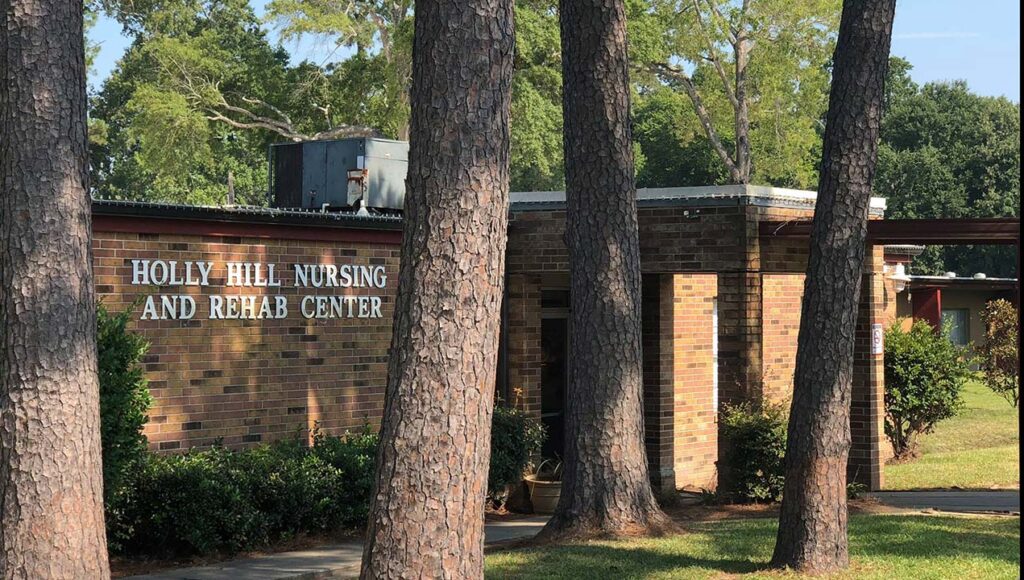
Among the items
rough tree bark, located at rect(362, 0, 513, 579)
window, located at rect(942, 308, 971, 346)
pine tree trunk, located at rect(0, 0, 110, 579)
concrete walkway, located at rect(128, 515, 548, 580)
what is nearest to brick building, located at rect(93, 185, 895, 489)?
concrete walkway, located at rect(128, 515, 548, 580)

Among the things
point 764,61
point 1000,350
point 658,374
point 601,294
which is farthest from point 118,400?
point 764,61

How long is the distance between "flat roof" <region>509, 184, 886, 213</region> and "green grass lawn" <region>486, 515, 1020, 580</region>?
4194 millimetres

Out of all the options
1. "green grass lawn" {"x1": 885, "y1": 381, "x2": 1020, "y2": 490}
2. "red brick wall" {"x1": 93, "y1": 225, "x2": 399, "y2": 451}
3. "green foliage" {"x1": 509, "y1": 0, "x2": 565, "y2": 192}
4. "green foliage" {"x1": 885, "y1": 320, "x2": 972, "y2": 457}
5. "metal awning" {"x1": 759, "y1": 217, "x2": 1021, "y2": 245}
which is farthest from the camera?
"green foliage" {"x1": 509, "y1": 0, "x2": 565, "y2": 192}

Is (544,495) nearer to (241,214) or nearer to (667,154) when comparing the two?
(241,214)

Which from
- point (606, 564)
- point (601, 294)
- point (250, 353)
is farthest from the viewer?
point (250, 353)

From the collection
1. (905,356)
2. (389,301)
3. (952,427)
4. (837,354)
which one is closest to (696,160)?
(952,427)

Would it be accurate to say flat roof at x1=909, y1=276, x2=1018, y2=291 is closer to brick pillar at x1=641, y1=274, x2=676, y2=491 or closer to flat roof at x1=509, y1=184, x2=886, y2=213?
brick pillar at x1=641, y1=274, x2=676, y2=491

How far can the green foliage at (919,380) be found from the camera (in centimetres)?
1953

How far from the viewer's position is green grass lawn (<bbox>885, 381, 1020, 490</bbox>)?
16.9 metres

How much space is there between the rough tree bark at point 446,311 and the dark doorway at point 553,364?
10.5 metres

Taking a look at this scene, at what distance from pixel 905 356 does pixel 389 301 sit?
8.93 meters

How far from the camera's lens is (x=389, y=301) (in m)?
14.1

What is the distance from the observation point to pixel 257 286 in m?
12.6

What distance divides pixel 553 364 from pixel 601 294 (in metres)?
5.78
